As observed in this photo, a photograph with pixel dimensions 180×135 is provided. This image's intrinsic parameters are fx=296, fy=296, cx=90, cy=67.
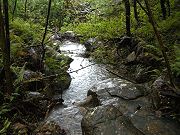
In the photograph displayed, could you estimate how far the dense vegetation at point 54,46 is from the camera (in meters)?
6.45

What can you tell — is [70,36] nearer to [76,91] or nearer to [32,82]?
[76,91]

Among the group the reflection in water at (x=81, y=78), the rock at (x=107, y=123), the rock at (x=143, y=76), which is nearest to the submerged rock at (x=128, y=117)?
the rock at (x=107, y=123)

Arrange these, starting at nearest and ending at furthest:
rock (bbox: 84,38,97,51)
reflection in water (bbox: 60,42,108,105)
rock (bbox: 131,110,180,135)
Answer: rock (bbox: 131,110,180,135)
reflection in water (bbox: 60,42,108,105)
rock (bbox: 84,38,97,51)

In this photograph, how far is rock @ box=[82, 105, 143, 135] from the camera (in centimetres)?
547

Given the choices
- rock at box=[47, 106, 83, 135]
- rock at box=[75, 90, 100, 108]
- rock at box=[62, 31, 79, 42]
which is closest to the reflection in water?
rock at box=[75, 90, 100, 108]

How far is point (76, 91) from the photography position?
909 centimetres

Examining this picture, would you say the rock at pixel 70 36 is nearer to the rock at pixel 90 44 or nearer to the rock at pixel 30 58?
the rock at pixel 90 44

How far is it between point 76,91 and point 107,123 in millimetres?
3501

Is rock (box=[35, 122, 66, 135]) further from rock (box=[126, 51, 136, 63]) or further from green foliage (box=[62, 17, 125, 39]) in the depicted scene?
green foliage (box=[62, 17, 125, 39])

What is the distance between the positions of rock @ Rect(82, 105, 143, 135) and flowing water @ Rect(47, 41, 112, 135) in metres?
0.67

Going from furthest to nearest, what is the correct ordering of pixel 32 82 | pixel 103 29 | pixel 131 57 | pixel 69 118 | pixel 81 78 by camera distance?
pixel 103 29 → pixel 131 57 → pixel 81 78 → pixel 32 82 → pixel 69 118

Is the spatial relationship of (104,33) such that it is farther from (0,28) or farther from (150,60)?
(0,28)

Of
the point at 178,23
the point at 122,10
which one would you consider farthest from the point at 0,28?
the point at 122,10

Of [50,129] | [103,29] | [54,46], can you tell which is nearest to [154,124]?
[50,129]
